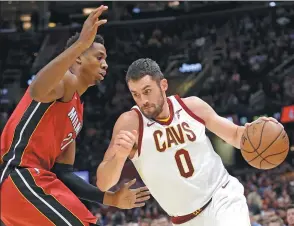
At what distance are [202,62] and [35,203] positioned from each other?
1440 cm

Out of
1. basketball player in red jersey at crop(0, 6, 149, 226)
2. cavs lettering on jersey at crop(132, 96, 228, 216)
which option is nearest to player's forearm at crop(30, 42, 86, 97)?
basketball player in red jersey at crop(0, 6, 149, 226)

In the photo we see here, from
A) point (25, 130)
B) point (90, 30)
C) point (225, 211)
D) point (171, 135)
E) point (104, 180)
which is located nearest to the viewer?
point (90, 30)

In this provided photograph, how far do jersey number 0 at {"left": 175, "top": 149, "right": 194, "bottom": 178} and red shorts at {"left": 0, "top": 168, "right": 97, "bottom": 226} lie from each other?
68 centimetres

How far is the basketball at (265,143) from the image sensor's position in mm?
3656

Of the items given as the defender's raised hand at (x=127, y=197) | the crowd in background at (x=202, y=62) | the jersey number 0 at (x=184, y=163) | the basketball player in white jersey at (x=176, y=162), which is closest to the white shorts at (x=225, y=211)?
the basketball player in white jersey at (x=176, y=162)

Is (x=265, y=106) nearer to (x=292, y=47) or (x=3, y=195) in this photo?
(x=292, y=47)

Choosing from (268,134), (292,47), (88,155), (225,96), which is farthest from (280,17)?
(268,134)

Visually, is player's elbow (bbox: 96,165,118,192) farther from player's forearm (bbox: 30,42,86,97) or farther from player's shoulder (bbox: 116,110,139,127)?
player's forearm (bbox: 30,42,86,97)

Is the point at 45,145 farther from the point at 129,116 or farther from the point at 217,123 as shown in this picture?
the point at 217,123

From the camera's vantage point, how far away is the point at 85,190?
3768 mm

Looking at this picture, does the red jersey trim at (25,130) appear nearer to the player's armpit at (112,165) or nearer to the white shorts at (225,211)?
the player's armpit at (112,165)

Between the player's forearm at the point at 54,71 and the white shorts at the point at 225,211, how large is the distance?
4.16ft

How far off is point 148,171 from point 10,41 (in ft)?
58.5

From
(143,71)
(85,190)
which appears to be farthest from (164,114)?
(85,190)
